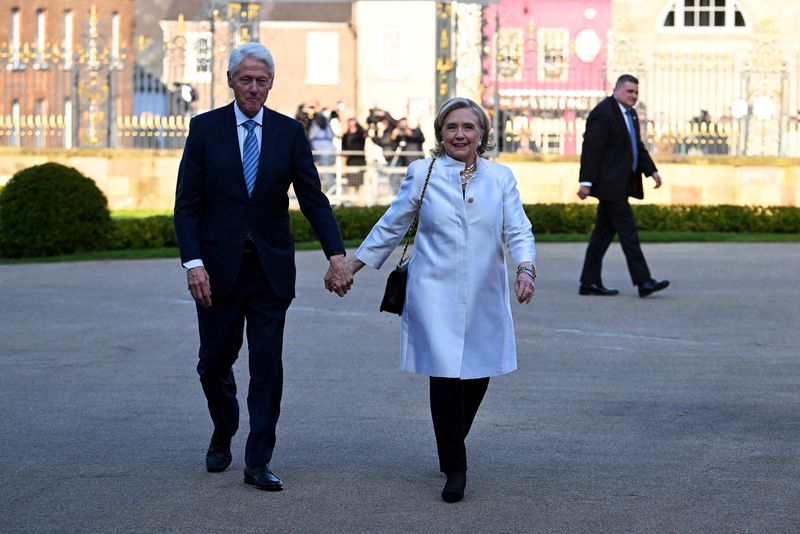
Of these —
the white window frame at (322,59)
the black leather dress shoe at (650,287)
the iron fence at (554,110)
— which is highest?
the white window frame at (322,59)

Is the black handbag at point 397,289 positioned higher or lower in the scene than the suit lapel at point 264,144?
lower

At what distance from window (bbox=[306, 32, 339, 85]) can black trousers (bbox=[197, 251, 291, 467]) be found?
55.1 metres

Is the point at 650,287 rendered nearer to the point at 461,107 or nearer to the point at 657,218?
the point at 461,107

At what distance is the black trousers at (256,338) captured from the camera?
21.7 ft

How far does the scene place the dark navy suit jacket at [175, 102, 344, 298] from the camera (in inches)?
262

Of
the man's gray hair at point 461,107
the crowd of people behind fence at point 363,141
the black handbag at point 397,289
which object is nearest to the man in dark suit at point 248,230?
the black handbag at point 397,289

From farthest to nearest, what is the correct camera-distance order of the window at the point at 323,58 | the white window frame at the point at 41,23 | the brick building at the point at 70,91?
1. the window at the point at 323,58
2. the white window frame at the point at 41,23
3. the brick building at the point at 70,91

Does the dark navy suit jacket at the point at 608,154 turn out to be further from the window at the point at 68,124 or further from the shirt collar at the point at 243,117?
the window at the point at 68,124

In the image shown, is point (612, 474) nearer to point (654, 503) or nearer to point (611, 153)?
point (654, 503)

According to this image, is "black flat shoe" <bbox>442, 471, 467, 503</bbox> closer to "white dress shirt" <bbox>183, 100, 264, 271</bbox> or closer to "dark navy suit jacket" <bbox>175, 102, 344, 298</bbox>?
"dark navy suit jacket" <bbox>175, 102, 344, 298</bbox>

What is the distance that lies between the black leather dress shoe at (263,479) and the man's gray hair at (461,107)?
4.62 feet

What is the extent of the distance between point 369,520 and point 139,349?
16.7ft

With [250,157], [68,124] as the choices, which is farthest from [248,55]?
[68,124]

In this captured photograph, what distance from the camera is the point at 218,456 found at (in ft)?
22.6
